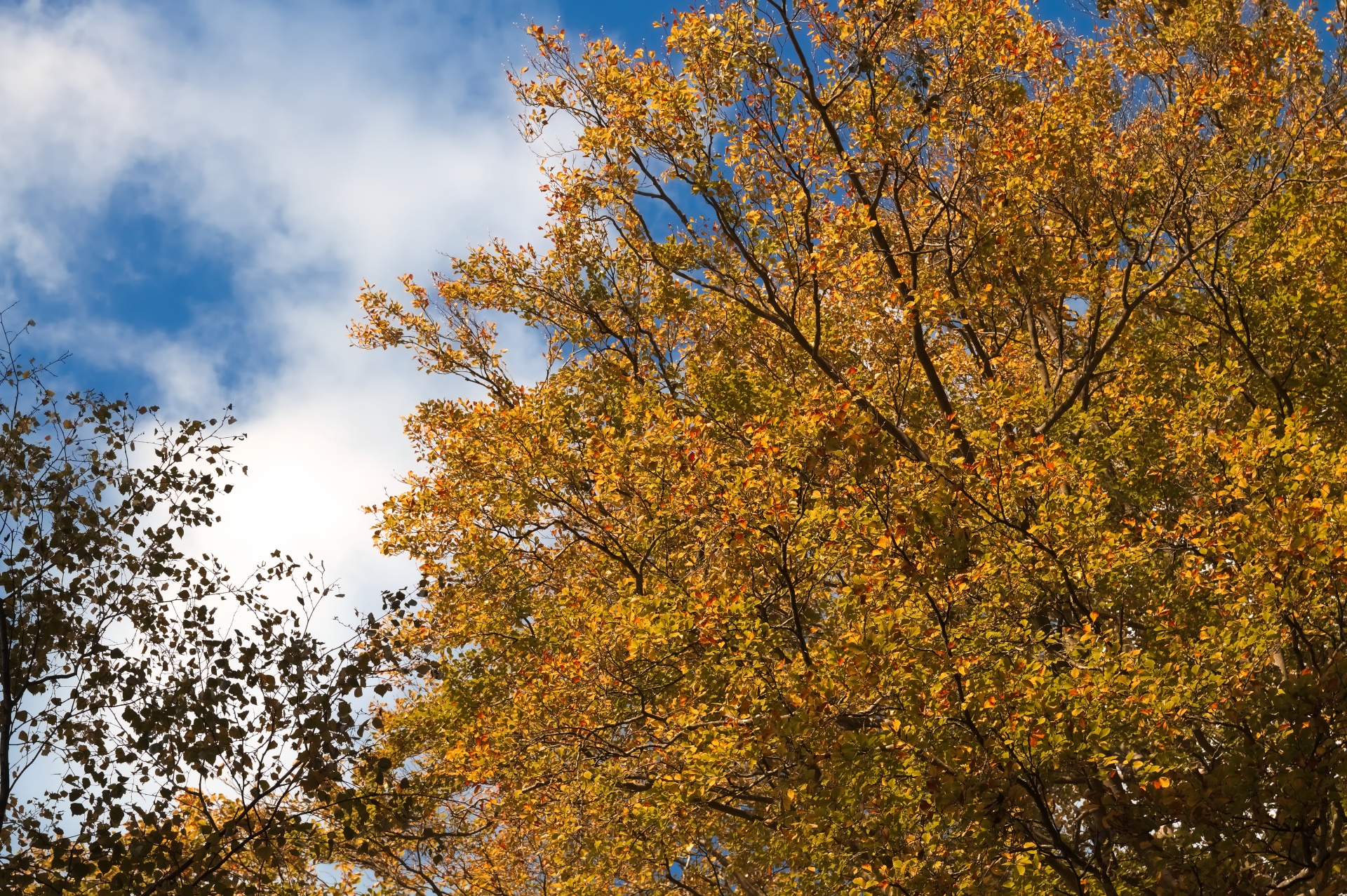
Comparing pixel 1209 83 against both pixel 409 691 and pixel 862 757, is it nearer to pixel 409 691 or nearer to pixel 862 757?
pixel 862 757

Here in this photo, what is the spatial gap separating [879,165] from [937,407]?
3.79 metres

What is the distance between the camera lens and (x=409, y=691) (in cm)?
1531

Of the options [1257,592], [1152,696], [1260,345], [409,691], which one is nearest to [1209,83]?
[1260,345]

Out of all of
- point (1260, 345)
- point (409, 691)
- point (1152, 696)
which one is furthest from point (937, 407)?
point (409, 691)

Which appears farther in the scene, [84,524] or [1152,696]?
[84,524]

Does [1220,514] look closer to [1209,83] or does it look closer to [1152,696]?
[1152,696]

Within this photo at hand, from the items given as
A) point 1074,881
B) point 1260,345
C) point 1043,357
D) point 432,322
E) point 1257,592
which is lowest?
point 1074,881

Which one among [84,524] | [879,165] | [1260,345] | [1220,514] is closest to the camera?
[84,524]

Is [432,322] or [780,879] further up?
[432,322]

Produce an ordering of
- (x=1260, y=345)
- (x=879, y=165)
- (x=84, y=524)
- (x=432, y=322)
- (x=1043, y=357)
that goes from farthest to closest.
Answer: (x=432, y=322) < (x=1043, y=357) < (x=1260, y=345) < (x=879, y=165) < (x=84, y=524)

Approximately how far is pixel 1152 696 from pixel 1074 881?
2155mm

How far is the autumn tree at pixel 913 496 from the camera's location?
7867mm

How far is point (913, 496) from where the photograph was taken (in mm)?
10430

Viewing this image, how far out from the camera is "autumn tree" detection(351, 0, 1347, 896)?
310 inches
